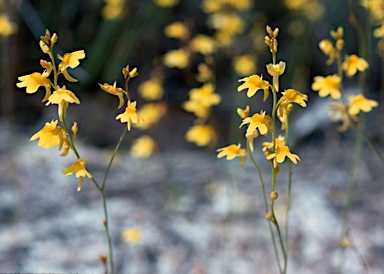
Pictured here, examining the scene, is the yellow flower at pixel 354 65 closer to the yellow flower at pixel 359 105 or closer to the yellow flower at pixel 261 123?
the yellow flower at pixel 359 105

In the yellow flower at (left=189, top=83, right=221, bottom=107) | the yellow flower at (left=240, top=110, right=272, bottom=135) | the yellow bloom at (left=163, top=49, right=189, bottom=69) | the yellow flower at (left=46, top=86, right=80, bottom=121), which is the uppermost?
the yellow bloom at (left=163, top=49, right=189, bottom=69)

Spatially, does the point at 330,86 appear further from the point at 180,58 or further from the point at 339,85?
the point at 180,58

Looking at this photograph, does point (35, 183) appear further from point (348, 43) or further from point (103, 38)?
point (348, 43)

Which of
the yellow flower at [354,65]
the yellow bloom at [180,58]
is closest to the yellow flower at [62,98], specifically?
the yellow flower at [354,65]

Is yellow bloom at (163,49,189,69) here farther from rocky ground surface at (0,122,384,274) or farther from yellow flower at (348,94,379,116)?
yellow flower at (348,94,379,116)

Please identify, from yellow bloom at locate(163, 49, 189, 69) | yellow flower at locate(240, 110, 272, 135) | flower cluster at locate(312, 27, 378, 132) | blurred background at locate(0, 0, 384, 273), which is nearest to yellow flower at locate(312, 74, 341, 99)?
flower cluster at locate(312, 27, 378, 132)

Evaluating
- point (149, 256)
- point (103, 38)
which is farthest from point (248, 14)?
point (149, 256)

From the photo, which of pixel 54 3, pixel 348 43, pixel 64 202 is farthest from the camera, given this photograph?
pixel 348 43
